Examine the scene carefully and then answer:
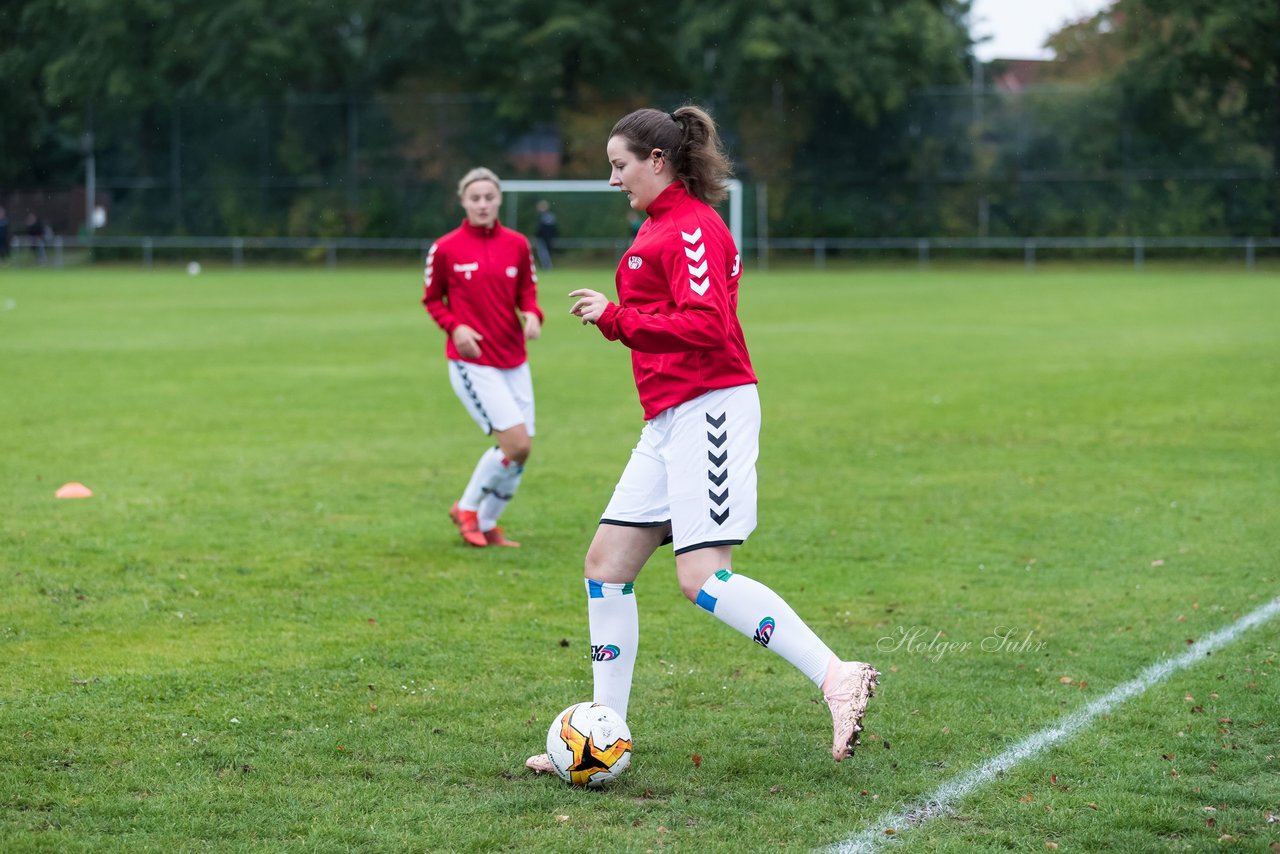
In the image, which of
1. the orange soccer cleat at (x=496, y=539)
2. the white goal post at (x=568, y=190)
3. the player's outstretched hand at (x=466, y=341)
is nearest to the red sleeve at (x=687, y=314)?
the player's outstretched hand at (x=466, y=341)

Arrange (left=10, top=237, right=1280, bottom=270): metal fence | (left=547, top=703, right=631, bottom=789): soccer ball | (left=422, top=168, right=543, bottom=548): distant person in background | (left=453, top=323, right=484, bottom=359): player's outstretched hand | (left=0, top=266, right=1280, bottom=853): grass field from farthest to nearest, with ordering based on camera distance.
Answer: (left=10, top=237, right=1280, bottom=270): metal fence < (left=422, top=168, right=543, bottom=548): distant person in background < (left=453, top=323, right=484, bottom=359): player's outstretched hand < (left=547, top=703, right=631, bottom=789): soccer ball < (left=0, top=266, right=1280, bottom=853): grass field

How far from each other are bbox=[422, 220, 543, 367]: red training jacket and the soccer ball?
388 cm

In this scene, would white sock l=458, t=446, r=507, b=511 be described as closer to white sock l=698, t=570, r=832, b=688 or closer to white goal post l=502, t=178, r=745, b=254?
white sock l=698, t=570, r=832, b=688

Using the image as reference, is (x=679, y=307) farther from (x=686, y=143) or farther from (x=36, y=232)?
(x=36, y=232)

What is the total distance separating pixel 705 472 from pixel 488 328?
3901 millimetres

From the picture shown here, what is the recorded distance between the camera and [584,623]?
672cm

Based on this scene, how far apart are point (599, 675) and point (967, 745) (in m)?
1.24

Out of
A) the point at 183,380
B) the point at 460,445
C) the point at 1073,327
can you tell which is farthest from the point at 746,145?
the point at 460,445

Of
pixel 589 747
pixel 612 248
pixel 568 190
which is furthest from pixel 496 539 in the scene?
pixel 568 190

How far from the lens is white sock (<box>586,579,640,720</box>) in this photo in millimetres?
4852

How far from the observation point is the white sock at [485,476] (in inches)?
329

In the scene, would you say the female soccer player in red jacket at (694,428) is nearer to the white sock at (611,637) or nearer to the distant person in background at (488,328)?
the white sock at (611,637)

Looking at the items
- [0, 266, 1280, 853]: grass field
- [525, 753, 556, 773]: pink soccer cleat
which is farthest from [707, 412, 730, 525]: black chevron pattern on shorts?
[525, 753, 556, 773]: pink soccer cleat

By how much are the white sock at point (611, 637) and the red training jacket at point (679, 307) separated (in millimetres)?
583
